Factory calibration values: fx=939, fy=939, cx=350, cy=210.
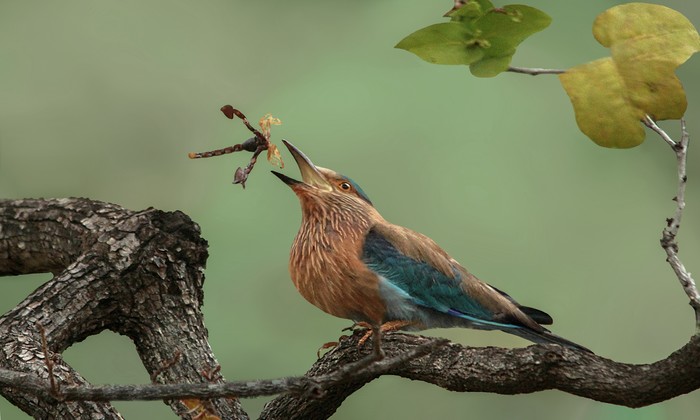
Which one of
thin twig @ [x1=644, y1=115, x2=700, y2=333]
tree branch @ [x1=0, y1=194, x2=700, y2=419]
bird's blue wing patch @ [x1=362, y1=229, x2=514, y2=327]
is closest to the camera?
thin twig @ [x1=644, y1=115, x2=700, y2=333]

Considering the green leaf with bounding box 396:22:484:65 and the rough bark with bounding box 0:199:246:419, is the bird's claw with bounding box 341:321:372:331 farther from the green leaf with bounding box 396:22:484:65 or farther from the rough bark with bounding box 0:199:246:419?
the green leaf with bounding box 396:22:484:65

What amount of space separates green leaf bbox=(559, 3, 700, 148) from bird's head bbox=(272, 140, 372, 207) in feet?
3.68

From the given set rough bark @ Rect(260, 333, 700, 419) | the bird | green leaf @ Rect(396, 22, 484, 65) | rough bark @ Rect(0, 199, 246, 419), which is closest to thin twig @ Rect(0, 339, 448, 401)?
rough bark @ Rect(260, 333, 700, 419)

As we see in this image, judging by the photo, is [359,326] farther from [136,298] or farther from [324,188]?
[136,298]

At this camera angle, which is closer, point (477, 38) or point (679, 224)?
point (477, 38)

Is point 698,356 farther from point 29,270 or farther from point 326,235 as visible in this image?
point 29,270

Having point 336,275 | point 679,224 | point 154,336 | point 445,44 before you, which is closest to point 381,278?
point 336,275

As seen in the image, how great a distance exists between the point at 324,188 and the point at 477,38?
113 centimetres

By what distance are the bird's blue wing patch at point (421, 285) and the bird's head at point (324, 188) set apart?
15 cm

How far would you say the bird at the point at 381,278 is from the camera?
6.65 ft

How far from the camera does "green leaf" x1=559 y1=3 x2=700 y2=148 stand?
1.07 m

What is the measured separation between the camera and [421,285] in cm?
210

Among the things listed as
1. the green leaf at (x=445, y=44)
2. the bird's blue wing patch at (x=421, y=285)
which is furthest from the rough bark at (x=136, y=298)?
the green leaf at (x=445, y=44)

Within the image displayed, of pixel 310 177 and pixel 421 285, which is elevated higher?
pixel 310 177
